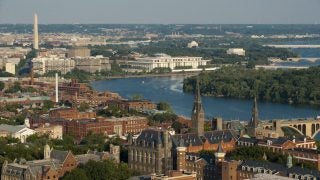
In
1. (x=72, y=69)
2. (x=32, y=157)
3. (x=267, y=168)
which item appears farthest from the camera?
(x=72, y=69)

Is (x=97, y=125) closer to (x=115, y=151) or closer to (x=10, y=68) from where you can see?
(x=115, y=151)

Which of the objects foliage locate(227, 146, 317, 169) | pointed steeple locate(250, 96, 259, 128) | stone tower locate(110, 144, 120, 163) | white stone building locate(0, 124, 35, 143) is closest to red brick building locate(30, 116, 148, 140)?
white stone building locate(0, 124, 35, 143)

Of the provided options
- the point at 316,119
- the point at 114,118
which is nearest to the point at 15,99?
the point at 114,118

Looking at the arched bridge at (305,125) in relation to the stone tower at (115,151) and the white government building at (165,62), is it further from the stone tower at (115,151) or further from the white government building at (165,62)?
the white government building at (165,62)

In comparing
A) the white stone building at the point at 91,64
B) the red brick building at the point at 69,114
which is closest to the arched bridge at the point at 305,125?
the red brick building at the point at 69,114

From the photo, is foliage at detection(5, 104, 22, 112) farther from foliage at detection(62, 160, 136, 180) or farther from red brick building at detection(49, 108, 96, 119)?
foliage at detection(62, 160, 136, 180)

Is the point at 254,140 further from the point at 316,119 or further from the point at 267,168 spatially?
the point at 316,119

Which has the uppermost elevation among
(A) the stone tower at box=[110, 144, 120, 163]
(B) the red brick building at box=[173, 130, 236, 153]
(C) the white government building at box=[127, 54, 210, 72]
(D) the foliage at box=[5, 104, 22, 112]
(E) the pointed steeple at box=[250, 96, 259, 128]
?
(E) the pointed steeple at box=[250, 96, 259, 128]
